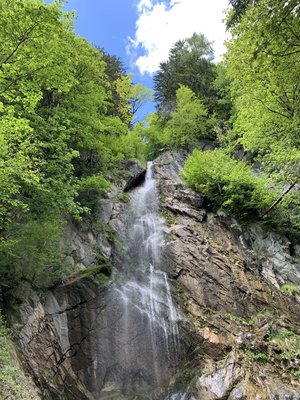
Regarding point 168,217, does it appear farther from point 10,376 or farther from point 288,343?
point 10,376

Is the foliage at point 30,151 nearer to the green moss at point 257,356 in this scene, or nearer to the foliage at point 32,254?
the foliage at point 32,254

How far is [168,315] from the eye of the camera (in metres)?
12.6

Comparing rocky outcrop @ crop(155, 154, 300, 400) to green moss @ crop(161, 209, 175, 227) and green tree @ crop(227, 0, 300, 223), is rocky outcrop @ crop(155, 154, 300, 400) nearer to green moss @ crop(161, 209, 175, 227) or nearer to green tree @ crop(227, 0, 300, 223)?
green moss @ crop(161, 209, 175, 227)

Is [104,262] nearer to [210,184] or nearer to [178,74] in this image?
[210,184]

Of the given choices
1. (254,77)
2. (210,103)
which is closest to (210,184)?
(254,77)

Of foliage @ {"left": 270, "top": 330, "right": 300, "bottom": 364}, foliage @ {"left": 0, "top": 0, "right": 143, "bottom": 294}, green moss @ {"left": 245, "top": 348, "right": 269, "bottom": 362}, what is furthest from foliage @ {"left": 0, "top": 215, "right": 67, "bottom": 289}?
foliage @ {"left": 270, "top": 330, "right": 300, "bottom": 364}

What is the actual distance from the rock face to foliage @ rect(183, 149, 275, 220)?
3.30ft

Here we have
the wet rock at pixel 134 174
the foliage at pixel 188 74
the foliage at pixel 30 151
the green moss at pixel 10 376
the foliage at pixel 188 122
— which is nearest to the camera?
the green moss at pixel 10 376

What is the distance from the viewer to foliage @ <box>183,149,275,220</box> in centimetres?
1738

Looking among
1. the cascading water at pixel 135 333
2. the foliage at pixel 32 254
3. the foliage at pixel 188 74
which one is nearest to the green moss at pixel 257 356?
the cascading water at pixel 135 333

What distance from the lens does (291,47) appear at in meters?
8.04

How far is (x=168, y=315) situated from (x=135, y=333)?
1471mm

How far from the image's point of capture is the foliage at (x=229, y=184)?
57.0 feet

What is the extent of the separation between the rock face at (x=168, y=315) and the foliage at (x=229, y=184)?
1.00 metres
